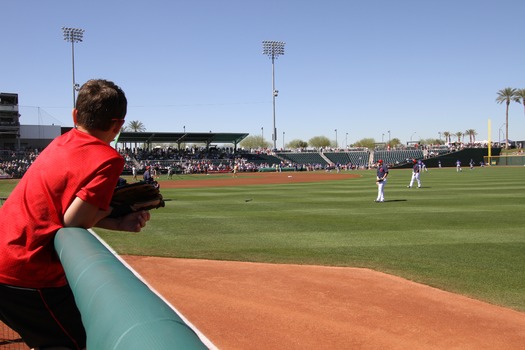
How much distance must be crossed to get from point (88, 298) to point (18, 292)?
0.72 metres

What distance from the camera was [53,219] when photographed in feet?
6.09

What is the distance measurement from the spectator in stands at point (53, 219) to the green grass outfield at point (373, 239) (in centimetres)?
597

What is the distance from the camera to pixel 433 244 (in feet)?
32.9

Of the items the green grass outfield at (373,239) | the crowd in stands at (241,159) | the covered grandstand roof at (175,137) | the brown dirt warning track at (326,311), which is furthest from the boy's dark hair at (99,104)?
the covered grandstand roof at (175,137)

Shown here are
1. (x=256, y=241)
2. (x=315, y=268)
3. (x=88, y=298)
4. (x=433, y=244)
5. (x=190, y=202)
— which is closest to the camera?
(x=88, y=298)

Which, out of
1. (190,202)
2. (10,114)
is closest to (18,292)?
(190,202)

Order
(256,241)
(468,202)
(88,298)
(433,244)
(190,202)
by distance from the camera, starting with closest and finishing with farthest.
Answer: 1. (88,298)
2. (433,244)
3. (256,241)
4. (468,202)
5. (190,202)

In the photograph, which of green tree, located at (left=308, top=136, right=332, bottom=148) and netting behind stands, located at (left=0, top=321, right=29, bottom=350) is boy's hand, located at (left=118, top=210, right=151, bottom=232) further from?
green tree, located at (left=308, top=136, right=332, bottom=148)

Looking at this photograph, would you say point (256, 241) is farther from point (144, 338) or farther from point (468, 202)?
point (468, 202)

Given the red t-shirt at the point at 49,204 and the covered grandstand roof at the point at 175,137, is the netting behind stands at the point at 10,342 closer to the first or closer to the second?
the red t-shirt at the point at 49,204

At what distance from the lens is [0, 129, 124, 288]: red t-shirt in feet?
5.84

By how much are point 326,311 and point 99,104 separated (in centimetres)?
467

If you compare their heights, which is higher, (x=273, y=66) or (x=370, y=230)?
(x=273, y=66)

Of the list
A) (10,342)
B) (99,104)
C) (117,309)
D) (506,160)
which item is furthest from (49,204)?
(506,160)
